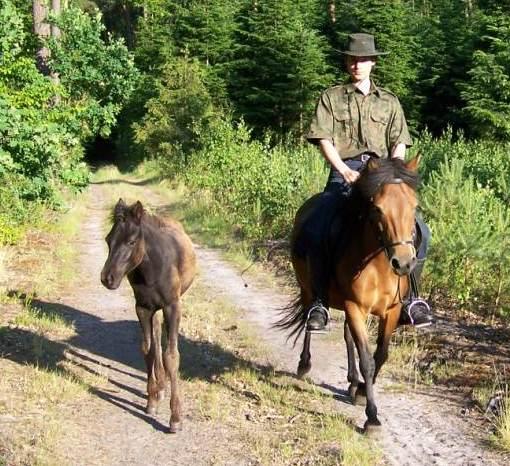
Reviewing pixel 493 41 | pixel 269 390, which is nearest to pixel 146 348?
pixel 269 390

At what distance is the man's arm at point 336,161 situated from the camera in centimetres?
530

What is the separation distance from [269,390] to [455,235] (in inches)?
155

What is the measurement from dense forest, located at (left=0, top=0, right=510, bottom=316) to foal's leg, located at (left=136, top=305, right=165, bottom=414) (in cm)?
445

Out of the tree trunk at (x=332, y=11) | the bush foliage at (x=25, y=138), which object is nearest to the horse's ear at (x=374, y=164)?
the bush foliage at (x=25, y=138)

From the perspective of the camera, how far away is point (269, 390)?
20.1 ft

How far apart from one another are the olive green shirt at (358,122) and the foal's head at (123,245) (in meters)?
1.67

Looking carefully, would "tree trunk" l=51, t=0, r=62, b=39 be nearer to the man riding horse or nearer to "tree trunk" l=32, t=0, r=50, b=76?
"tree trunk" l=32, t=0, r=50, b=76

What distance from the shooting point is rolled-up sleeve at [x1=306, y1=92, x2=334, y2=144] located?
5.71 metres

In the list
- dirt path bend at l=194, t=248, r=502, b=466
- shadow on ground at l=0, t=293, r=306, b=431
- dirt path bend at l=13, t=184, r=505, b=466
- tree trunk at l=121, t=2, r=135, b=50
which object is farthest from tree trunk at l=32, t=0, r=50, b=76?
tree trunk at l=121, t=2, r=135, b=50

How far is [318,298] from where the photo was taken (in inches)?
225

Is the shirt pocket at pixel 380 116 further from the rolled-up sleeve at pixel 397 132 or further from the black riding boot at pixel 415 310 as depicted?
the black riding boot at pixel 415 310

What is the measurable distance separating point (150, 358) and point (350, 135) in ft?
8.64

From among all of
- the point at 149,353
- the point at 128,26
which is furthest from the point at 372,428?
the point at 128,26

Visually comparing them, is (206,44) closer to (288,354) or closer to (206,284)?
(206,284)
